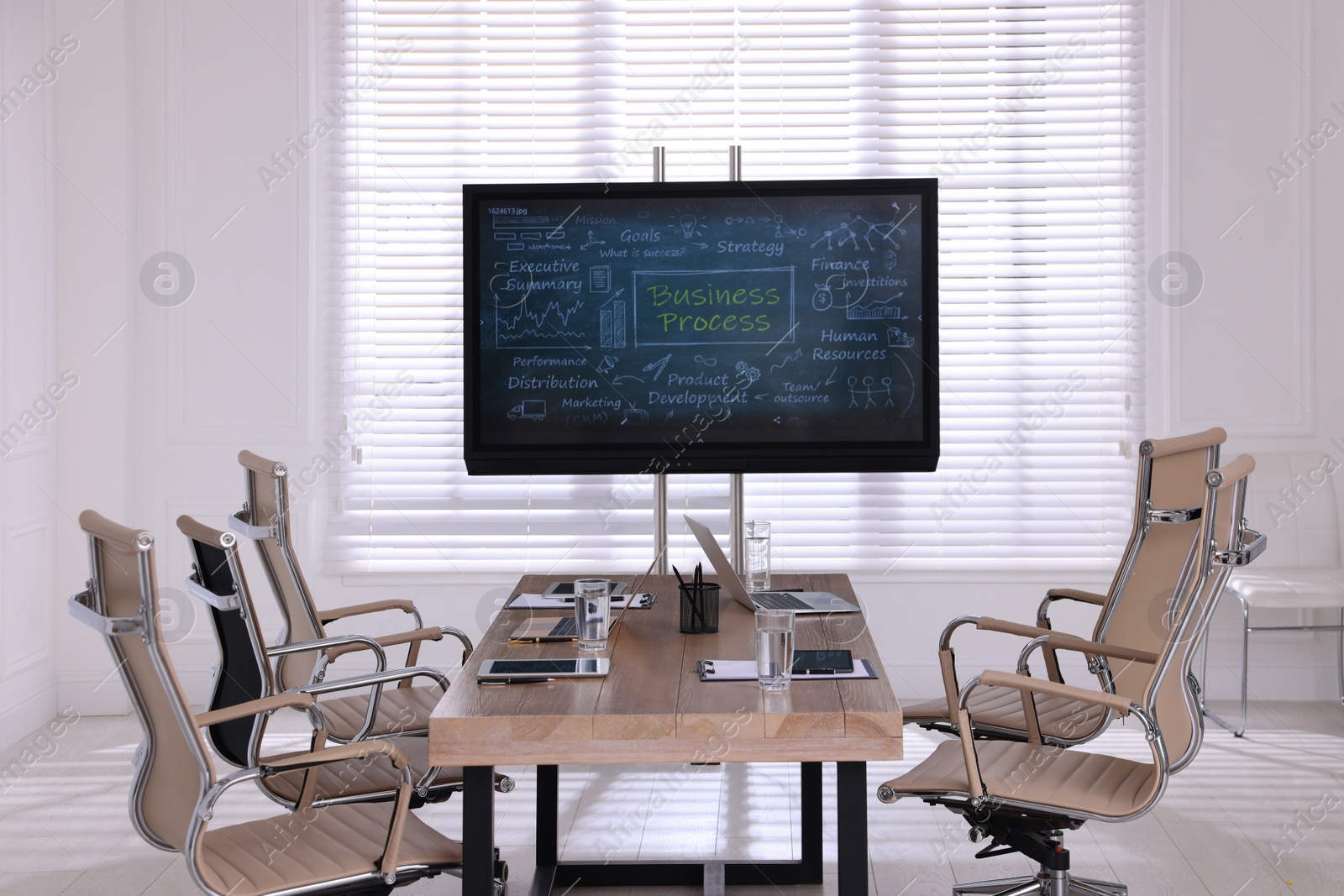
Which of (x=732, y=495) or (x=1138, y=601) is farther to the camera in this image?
(x=732, y=495)

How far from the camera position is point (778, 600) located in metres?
3.02

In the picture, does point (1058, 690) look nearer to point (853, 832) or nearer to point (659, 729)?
point (853, 832)

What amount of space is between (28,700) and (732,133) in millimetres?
3605

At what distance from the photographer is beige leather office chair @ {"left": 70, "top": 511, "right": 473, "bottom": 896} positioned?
73.7 inches

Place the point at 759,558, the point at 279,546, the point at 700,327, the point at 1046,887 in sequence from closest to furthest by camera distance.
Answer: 1. the point at 1046,887
2. the point at 279,546
3. the point at 759,558
4. the point at 700,327

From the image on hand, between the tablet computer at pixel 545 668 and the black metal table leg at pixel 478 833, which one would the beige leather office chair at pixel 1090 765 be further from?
the black metal table leg at pixel 478 833

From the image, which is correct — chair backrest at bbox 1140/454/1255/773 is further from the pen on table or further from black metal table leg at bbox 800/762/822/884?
the pen on table

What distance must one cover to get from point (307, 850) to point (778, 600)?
1387 mm

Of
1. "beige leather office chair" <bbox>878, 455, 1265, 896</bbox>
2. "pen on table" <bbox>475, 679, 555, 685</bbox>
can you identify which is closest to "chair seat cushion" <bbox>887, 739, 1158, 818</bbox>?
"beige leather office chair" <bbox>878, 455, 1265, 896</bbox>

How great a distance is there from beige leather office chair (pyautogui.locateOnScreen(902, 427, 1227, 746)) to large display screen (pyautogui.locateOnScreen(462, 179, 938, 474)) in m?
1.22

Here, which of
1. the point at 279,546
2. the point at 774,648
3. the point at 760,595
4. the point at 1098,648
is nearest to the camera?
the point at 774,648

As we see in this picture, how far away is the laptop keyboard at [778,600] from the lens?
293 cm

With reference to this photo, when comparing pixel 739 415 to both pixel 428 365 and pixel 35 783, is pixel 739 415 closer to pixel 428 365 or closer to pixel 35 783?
pixel 428 365

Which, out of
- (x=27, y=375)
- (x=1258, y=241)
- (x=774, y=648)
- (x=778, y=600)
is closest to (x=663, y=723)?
(x=774, y=648)
